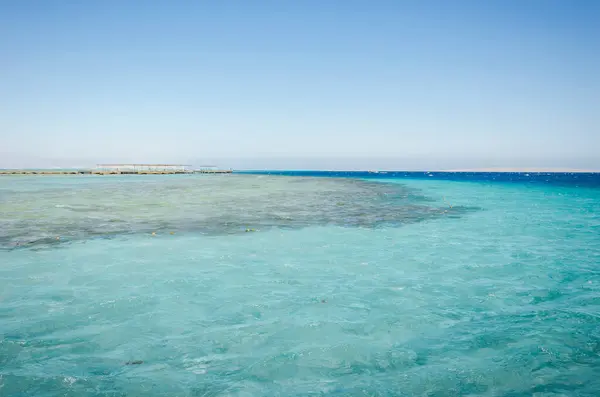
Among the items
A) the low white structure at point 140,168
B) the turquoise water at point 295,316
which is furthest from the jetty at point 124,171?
the turquoise water at point 295,316

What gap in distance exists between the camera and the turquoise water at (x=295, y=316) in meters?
5.25

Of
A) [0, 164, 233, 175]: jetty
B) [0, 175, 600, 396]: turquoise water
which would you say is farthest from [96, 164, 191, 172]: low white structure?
[0, 175, 600, 396]: turquoise water

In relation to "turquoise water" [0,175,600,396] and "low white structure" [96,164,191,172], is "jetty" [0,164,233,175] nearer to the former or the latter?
"low white structure" [96,164,191,172]

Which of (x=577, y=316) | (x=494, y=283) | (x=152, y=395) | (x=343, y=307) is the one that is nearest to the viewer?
(x=152, y=395)

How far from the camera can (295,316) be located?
757cm

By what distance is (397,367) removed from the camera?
5.60 meters

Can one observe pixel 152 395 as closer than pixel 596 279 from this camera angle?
Yes

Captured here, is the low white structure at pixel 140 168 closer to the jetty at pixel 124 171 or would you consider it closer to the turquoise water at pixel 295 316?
the jetty at pixel 124 171

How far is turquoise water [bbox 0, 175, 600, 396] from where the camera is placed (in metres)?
5.25

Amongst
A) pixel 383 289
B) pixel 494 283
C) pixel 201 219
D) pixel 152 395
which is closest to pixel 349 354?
pixel 152 395

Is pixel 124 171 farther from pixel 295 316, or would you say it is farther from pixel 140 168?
pixel 295 316

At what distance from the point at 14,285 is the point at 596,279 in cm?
1504

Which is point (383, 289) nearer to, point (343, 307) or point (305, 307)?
point (343, 307)

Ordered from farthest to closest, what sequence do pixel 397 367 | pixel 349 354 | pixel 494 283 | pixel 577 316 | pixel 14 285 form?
1. pixel 494 283
2. pixel 14 285
3. pixel 577 316
4. pixel 349 354
5. pixel 397 367
